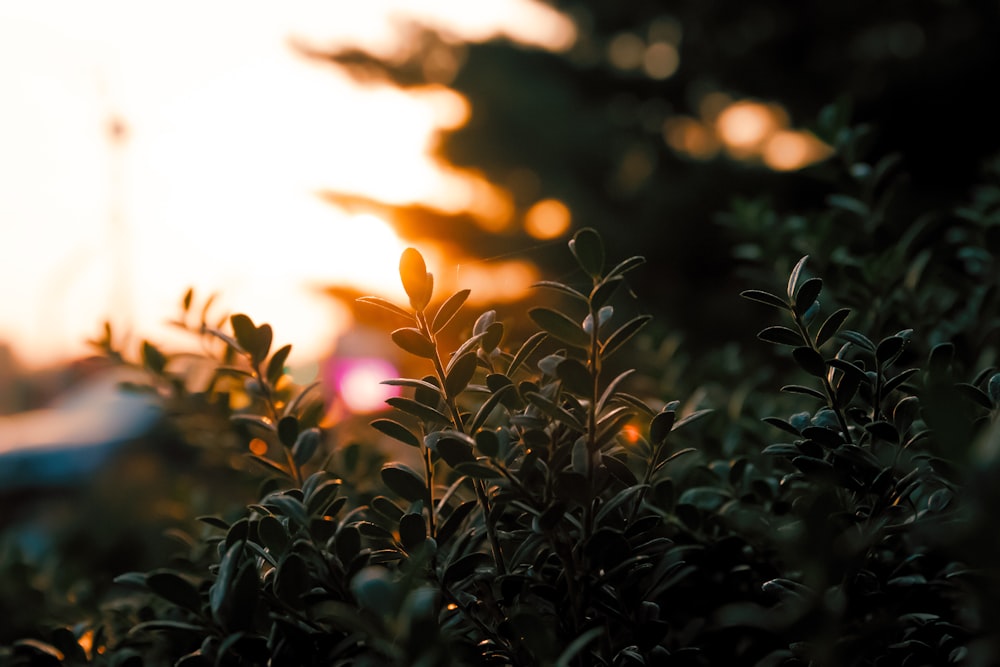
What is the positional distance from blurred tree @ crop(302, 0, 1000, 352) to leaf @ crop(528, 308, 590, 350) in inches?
300

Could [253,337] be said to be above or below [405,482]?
above

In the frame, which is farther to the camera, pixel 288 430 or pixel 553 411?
pixel 288 430

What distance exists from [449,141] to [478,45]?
1274mm

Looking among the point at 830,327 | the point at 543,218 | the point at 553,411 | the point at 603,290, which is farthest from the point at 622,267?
the point at 543,218

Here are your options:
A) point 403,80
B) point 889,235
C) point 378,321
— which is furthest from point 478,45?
point 889,235

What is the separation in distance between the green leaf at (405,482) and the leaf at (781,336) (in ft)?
1.14

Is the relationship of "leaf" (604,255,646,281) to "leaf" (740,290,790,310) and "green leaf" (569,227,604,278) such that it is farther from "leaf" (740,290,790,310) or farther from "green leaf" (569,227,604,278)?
"leaf" (740,290,790,310)

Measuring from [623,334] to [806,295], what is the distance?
7.4 inches

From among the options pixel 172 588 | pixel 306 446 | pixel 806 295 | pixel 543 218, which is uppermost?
pixel 543 218

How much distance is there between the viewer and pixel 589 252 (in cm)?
67

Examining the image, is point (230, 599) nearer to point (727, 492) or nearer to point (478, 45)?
point (727, 492)

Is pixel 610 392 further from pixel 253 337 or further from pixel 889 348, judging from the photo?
pixel 253 337

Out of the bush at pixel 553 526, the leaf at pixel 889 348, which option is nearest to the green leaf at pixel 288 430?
the bush at pixel 553 526

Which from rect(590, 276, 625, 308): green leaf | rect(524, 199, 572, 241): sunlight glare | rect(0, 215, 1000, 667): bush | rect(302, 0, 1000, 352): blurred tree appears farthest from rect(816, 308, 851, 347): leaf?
rect(524, 199, 572, 241): sunlight glare
